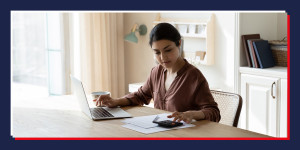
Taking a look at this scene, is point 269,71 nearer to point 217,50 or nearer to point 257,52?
point 257,52

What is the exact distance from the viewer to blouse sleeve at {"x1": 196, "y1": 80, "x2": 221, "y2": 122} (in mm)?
2158

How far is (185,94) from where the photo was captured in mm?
2328

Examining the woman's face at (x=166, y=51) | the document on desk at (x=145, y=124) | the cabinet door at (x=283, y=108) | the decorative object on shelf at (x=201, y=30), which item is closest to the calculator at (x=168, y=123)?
the document on desk at (x=145, y=124)

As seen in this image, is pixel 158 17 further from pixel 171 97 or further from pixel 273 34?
pixel 171 97

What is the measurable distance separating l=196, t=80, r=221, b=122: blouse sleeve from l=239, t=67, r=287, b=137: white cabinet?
141 centimetres

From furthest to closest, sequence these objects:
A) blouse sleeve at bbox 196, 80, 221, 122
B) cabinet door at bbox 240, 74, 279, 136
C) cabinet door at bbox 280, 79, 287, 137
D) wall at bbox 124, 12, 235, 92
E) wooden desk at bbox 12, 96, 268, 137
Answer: wall at bbox 124, 12, 235, 92 < cabinet door at bbox 240, 74, 279, 136 < cabinet door at bbox 280, 79, 287, 137 < blouse sleeve at bbox 196, 80, 221, 122 < wooden desk at bbox 12, 96, 268, 137

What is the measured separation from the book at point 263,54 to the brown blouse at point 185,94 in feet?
4.54

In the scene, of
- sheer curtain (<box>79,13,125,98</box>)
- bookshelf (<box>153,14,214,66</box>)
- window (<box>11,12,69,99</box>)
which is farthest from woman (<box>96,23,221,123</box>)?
sheer curtain (<box>79,13,125,98</box>)

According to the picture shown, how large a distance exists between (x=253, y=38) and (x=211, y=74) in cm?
53

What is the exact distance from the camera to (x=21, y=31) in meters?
5.23

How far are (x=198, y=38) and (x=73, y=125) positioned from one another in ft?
7.58

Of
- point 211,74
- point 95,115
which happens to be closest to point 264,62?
point 211,74

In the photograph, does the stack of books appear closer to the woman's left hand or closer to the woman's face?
the woman's face

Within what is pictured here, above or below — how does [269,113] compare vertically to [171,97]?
below
